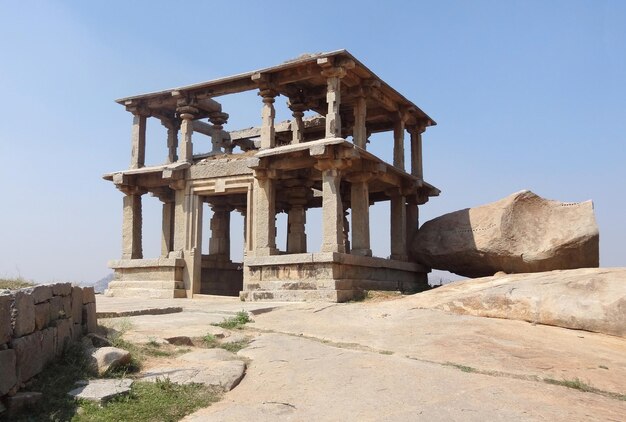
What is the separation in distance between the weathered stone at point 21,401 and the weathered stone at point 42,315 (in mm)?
953

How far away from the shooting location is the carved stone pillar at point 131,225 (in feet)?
63.2

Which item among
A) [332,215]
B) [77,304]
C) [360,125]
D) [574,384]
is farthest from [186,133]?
[574,384]

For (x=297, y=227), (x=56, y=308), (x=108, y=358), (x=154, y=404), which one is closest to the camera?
(x=154, y=404)

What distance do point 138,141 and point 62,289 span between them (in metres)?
13.4

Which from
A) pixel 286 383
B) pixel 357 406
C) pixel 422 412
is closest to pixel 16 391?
pixel 286 383

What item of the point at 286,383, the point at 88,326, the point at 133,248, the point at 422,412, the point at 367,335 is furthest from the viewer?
the point at 133,248

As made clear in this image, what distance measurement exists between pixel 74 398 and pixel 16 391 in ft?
1.62

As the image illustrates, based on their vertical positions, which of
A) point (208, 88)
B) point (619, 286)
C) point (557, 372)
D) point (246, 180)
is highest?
point (208, 88)

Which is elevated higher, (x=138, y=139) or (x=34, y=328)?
(x=138, y=139)

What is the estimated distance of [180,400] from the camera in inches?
215

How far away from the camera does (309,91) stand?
714 inches

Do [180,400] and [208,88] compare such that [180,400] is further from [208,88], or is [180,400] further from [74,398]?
[208,88]

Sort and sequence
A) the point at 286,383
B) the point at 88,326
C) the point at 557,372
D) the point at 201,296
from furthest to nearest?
1. the point at 201,296
2. the point at 88,326
3. the point at 557,372
4. the point at 286,383

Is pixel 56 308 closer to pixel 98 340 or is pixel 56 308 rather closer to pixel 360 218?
pixel 98 340
